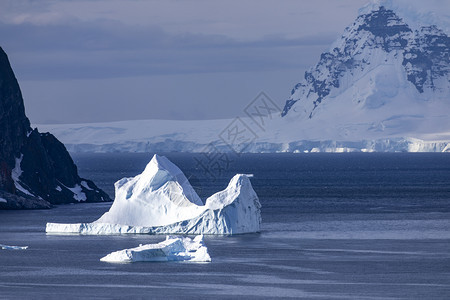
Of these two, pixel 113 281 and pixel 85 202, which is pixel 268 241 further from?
pixel 85 202

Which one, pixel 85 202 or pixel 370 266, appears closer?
pixel 370 266

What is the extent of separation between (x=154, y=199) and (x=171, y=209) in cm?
139

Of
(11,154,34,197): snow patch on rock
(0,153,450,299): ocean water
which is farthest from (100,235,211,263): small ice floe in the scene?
(11,154,34,197): snow patch on rock

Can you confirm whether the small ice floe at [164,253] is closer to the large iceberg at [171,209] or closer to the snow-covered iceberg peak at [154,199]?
the large iceberg at [171,209]

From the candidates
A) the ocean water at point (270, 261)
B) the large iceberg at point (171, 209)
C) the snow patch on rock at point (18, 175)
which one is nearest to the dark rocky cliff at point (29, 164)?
the snow patch on rock at point (18, 175)

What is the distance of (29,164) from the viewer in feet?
381

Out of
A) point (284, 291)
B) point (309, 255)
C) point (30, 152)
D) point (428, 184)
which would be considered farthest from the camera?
point (428, 184)

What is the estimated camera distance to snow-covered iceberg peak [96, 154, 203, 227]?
79.2 meters

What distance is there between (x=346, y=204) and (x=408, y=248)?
4683cm

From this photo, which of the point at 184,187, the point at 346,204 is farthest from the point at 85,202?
the point at 184,187

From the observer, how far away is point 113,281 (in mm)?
57719

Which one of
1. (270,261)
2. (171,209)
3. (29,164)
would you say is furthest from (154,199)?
(29,164)

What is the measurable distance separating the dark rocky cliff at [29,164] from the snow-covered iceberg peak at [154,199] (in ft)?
99.0

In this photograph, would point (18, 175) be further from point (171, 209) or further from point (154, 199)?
point (171, 209)
